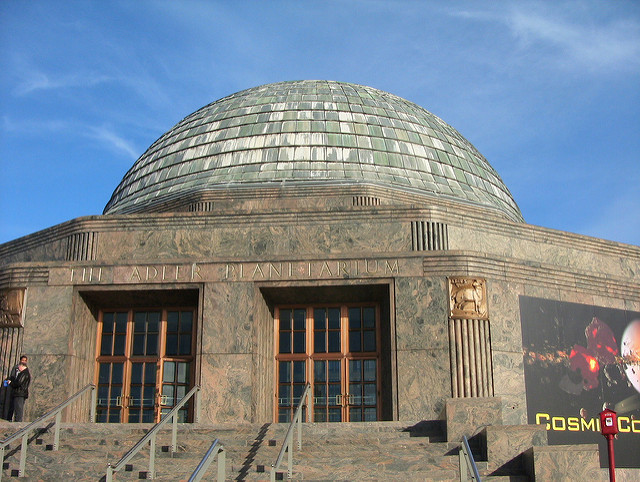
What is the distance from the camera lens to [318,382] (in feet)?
37.2

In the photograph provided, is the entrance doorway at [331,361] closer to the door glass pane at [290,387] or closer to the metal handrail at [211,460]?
the door glass pane at [290,387]

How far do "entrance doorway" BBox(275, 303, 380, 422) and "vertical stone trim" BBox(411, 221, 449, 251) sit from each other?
1.32 meters

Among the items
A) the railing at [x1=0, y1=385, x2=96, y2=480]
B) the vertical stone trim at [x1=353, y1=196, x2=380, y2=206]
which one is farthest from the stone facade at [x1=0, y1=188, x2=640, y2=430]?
the vertical stone trim at [x1=353, y1=196, x2=380, y2=206]

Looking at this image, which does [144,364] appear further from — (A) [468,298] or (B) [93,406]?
(A) [468,298]

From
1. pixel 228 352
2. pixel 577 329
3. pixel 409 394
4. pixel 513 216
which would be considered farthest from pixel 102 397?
pixel 513 216

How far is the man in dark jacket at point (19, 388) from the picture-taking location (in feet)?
33.9

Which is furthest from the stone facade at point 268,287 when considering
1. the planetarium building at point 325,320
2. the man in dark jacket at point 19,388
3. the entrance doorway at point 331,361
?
the man in dark jacket at point 19,388

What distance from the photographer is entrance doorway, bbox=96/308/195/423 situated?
37.6ft

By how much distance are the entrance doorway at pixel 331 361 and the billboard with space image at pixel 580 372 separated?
208 cm

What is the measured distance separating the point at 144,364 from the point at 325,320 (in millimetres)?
2600

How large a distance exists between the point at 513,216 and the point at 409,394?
914 cm

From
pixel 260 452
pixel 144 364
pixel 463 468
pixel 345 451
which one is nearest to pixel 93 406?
pixel 144 364

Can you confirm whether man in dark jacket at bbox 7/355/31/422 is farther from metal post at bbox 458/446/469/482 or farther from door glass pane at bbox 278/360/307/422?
metal post at bbox 458/446/469/482

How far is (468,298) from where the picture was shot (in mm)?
10891
